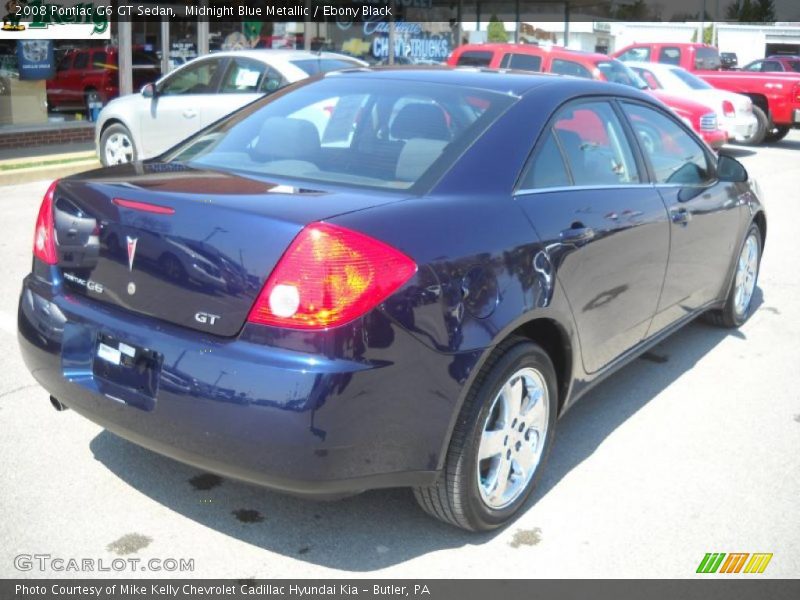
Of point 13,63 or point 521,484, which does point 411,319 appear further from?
point 13,63

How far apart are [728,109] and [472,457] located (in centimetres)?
1416

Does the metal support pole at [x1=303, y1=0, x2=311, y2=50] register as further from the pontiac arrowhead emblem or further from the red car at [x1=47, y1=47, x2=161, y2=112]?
the pontiac arrowhead emblem

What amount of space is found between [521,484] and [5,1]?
11.9 m

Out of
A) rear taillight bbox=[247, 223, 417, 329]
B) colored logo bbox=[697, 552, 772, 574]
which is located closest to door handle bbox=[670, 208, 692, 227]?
colored logo bbox=[697, 552, 772, 574]

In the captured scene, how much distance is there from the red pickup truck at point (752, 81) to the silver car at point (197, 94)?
1091cm

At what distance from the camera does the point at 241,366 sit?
276cm

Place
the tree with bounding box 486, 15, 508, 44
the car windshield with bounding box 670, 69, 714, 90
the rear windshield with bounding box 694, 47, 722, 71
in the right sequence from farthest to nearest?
the tree with bounding box 486, 15, 508, 44 → the rear windshield with bounding box 694, 47, 722, 71 → the car windshield with bounding box 670, 69, 714, 90

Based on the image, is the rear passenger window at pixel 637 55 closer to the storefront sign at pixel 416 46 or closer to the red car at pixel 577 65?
the storefront sign at pixel 416 46

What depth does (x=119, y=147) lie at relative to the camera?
1066cm

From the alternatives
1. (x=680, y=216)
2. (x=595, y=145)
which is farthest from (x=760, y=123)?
(x=595, y=145)

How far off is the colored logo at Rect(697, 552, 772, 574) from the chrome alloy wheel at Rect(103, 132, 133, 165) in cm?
878

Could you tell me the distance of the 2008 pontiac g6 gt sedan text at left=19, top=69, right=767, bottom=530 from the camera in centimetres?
276
